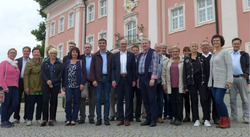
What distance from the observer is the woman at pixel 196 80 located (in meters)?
5.41

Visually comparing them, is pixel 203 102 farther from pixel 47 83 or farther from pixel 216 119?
pixel 47 83

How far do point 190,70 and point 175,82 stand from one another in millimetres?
507

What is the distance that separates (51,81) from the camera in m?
5.91

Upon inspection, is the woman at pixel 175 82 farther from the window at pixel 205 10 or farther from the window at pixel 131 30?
the window at pixel 131 30

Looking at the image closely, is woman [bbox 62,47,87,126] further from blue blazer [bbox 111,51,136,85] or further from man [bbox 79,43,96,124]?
blue blazer [bbox 111,51,136,85]

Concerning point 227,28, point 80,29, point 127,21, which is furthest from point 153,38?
point 80,29

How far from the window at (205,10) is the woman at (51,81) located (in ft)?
36.0

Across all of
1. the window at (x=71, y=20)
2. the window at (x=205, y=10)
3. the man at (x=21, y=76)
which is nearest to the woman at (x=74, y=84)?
the man at (x=21, y=76)

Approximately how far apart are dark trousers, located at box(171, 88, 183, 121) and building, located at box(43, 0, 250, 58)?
8.39m

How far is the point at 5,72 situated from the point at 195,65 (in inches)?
186

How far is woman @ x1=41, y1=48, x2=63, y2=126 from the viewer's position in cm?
592

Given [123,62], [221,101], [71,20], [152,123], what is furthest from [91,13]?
[221,101]

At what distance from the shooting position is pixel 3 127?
18.8 feet

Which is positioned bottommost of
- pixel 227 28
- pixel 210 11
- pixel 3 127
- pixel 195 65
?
pixel 3 127
